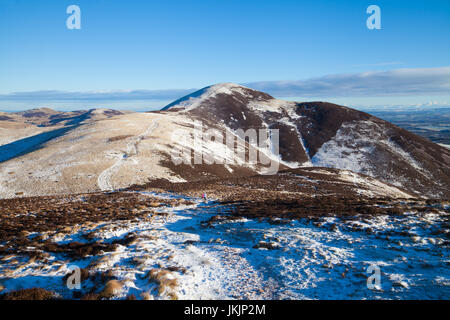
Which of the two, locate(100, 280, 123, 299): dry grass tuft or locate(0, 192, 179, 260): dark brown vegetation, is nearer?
locate(100, 280, 123, 299): dry grass tuft

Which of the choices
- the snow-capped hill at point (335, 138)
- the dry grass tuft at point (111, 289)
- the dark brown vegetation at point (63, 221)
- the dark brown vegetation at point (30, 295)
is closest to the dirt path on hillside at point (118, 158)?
the dark brown vegetation at point (63, 221)

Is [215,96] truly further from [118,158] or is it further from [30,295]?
[30,295]

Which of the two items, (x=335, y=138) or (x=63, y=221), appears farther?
(x=335, y=138)

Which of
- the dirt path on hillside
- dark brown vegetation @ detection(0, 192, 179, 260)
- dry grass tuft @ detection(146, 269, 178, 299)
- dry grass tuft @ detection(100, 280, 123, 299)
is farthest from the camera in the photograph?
the dirt path on hillside

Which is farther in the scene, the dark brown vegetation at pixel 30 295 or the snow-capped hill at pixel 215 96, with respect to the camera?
the snow-capped hill at pixel 215 96

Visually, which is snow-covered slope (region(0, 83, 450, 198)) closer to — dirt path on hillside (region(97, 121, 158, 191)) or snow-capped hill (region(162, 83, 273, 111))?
dirt path on hillside (region(97, 121, 158, 191))

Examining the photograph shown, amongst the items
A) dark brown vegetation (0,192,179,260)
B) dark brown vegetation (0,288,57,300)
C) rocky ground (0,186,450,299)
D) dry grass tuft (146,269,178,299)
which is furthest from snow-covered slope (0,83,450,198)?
dry grass tuft (146,269,178,299)

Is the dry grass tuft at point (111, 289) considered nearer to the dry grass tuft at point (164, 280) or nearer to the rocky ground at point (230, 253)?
the rocky ground at point (230, 253)

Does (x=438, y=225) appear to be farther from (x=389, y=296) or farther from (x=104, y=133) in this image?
(x=104, y=133)

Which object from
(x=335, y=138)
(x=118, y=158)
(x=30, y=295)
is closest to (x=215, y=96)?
(x=335, y=138)

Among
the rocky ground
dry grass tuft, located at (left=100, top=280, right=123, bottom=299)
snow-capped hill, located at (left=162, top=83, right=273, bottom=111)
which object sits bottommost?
the rocky ground
